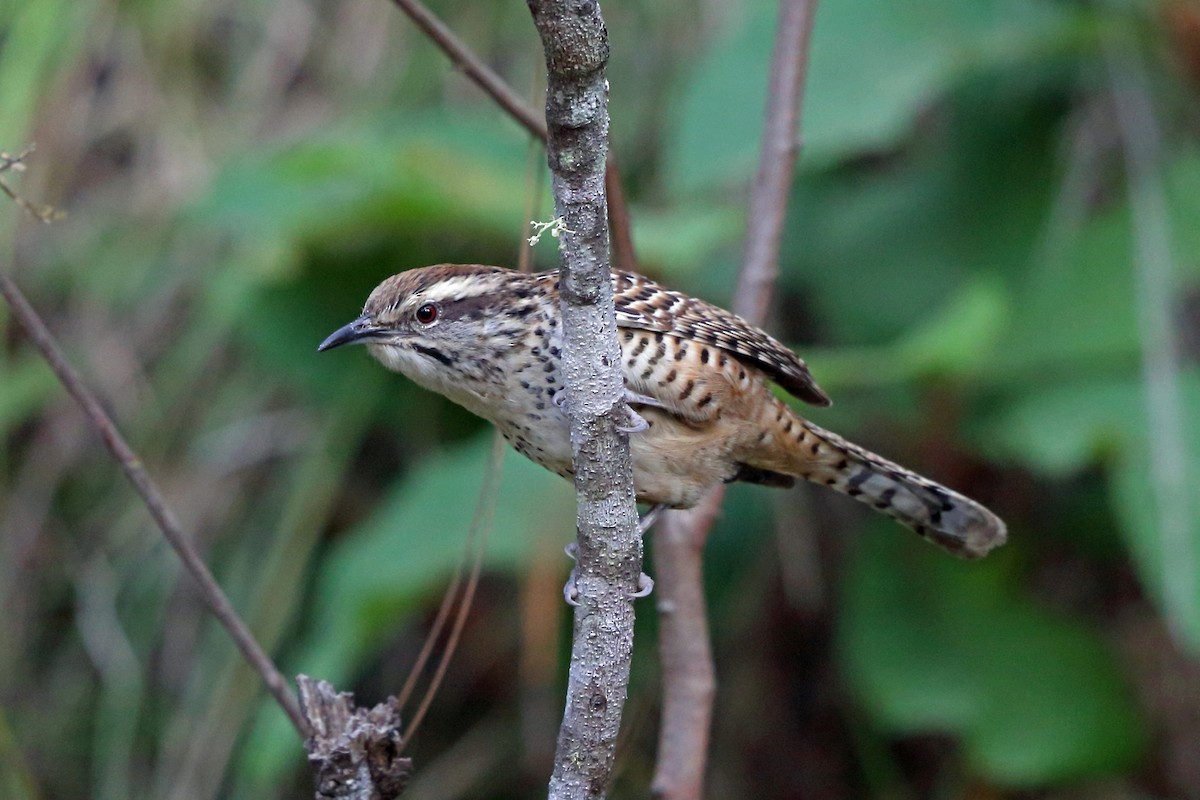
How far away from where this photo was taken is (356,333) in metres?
2.75

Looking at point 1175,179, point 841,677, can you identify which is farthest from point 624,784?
point 1175,179

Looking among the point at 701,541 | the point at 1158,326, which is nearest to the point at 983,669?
the point at 1158,326

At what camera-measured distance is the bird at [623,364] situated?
265 centimetres

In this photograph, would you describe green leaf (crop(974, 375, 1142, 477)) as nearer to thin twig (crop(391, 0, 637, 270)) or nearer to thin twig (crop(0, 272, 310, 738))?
thin twig (crop(391, 0, 637, 270))

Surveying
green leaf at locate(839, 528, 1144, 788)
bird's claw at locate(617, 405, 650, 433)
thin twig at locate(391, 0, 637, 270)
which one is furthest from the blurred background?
bird's claw at locate(617, 405, 650, 433)

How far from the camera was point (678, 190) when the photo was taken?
4379mm

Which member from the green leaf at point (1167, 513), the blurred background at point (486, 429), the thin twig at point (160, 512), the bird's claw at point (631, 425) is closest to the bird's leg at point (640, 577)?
the bird's claw at point (631, 425)

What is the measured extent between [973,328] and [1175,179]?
54.0 inches

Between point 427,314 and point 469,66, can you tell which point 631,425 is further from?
point 469,66

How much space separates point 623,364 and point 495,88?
0.63 metres

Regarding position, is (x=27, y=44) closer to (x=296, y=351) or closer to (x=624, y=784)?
(x=296, y=351)

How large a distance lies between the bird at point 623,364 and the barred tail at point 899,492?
0.22 ft

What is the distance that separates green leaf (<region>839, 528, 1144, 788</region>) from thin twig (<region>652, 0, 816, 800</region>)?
58.4 inches

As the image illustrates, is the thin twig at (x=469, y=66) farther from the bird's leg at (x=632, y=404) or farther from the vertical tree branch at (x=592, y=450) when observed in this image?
the vertical tree branch at (x=592, y=450)
